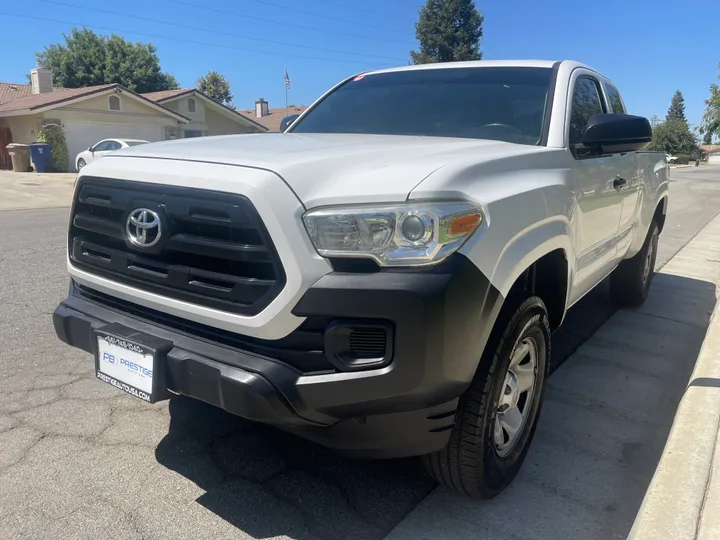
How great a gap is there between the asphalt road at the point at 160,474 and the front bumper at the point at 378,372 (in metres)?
0.50

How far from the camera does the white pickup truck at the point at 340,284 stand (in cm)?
193

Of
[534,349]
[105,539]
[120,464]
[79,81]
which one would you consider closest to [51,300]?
[120,464]

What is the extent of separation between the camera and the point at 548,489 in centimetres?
271

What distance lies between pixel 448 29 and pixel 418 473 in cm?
5636

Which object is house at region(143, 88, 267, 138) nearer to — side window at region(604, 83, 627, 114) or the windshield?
side window at region(604, 83, 627, 114)

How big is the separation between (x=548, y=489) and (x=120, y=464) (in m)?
1.93

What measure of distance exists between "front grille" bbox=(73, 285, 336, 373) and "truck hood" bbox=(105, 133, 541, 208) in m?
0.42

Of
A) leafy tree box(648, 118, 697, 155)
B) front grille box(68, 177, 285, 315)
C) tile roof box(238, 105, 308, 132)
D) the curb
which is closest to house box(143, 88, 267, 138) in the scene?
tile roof box(238, 105, 308, 132)

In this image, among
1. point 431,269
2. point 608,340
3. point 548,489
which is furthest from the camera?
point 608,340

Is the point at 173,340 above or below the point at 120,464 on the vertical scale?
above

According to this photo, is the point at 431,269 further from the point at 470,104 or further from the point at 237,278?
the point at 470,104

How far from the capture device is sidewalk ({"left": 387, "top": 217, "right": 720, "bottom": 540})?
2398mm

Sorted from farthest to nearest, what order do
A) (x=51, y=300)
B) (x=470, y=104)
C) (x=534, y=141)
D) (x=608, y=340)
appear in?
(x=51, y=300) → (x=608, y=340) → (x=470, y=104) → (x=534, y=141)

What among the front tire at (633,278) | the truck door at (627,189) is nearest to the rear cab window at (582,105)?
the truck door at (627,189)
